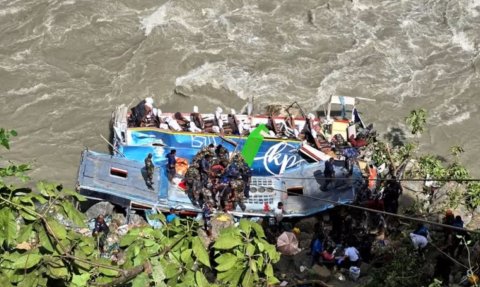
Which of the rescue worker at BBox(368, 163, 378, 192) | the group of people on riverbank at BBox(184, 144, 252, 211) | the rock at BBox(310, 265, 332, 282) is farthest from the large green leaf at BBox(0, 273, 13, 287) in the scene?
the rescue worker at BBox(368, 163, 378, 192)

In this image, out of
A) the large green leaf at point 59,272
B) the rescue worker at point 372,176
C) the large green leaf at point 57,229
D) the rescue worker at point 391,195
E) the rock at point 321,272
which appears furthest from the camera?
the rescue worker at point 372,176

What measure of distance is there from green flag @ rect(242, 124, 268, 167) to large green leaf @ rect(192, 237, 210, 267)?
11.8m

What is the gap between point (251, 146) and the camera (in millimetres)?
15820

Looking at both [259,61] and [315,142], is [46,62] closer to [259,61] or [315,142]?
[259,61]

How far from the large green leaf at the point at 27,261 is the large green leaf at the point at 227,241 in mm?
972

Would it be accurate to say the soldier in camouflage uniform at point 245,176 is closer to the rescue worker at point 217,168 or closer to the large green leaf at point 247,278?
the rescue worker at point 217,168

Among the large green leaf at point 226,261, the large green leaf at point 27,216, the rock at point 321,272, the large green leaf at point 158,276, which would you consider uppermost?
the large green leaf at point 27,216

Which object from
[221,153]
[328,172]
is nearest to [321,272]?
[328,172]

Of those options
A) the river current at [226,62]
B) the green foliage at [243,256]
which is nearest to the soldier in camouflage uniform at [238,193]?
the river current at [226,62]

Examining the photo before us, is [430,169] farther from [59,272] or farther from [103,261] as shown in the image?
[59,272]

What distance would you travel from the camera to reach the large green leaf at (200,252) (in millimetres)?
3689

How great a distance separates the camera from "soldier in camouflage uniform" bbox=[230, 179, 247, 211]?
14.4 meters

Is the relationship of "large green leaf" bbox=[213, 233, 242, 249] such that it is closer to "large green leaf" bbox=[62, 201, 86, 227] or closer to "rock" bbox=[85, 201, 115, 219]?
"large green leaf" bbox=[62, 201, 86, 227]

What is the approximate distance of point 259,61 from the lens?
20.9 metres
